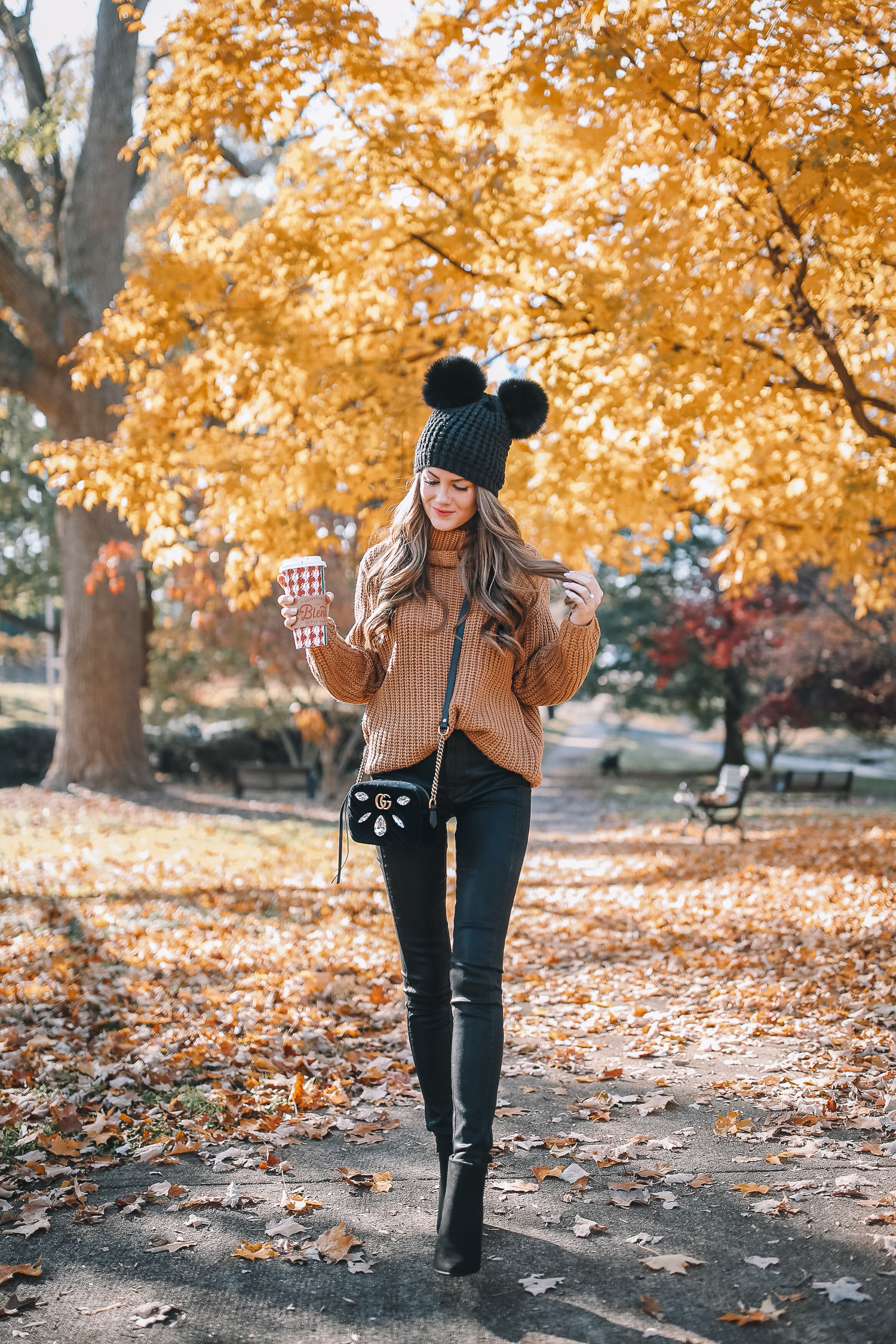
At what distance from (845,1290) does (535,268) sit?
5.78 meters

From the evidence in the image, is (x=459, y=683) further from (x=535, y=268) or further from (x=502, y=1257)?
(x=535, y=268)

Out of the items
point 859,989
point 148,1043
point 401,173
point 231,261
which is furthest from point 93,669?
point 859,989

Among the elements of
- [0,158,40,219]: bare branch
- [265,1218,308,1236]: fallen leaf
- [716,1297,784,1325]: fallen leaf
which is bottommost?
[265,1218,308,1236]: fallen leaf

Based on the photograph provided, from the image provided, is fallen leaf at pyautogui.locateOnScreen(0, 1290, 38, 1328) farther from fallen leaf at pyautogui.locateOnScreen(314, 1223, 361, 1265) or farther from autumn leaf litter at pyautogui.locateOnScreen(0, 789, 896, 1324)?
fallen leaf at pyautogui.locateOnScreen(314, 1223, 361, 1265)

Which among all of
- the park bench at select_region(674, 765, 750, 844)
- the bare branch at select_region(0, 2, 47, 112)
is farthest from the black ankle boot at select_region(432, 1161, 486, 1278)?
the bare branch at select_region(0, 2, 47, 112)

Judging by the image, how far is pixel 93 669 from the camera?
13516mm

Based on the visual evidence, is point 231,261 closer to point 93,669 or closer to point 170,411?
point 170,411

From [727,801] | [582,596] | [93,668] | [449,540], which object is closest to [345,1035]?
[449,540]

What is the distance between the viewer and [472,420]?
2.85m

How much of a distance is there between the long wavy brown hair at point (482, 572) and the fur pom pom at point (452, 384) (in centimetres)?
23

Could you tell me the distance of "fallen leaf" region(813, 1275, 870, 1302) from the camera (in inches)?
92.4

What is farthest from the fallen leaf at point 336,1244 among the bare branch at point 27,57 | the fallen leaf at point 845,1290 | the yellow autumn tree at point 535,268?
the bare branch at point 27,57

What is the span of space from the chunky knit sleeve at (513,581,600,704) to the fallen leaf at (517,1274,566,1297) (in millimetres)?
1389

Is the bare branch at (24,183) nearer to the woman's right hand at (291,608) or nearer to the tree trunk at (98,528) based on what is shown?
the tree trunk at (98,528)
